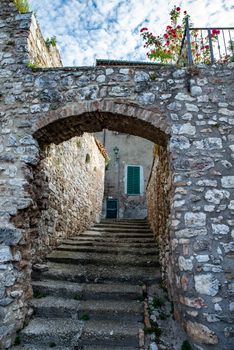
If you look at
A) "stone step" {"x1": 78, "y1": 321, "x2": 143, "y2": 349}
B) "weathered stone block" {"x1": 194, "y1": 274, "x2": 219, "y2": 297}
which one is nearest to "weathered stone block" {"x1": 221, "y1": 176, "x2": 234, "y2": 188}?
"weathered stone block" {"x1": 194, "y1": 274, "x2": 219, "y2": 297}

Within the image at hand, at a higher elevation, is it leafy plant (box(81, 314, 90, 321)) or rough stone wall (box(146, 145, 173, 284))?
rough stone wall (box(146, 145, 173, 284))

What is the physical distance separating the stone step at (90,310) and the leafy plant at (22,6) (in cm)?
462

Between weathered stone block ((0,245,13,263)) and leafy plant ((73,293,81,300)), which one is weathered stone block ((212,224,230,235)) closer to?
leafy plant ((73,293,81,300))

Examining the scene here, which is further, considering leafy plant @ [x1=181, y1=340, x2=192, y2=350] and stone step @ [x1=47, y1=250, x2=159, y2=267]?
stone step @ [x1=47, y1=250, x2=159, y2=267]

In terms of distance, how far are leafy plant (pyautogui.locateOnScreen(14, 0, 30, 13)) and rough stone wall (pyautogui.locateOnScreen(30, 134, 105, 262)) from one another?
7.54ft

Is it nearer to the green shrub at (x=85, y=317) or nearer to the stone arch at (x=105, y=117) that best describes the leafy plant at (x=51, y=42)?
the stone arch at (x=105, y=117)

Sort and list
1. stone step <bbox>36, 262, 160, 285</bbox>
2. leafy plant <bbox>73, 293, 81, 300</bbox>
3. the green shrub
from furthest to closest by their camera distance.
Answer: stone step <bbox>36, 262, 160, 285</bbox> → leafy plant <bbox>73, 293, 81, 300</bbox> → the green shrub

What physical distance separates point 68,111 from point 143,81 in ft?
3.93

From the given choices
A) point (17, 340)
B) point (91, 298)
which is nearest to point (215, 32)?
point (91, 298)

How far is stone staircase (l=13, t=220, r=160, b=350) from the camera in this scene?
3.14 meters

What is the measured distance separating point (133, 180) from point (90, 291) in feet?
30.7

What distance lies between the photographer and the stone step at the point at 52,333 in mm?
3113

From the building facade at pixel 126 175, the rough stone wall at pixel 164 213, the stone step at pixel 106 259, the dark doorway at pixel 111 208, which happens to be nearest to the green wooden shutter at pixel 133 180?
the building facade at pixel 126 175

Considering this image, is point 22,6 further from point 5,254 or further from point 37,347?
point 37,347
